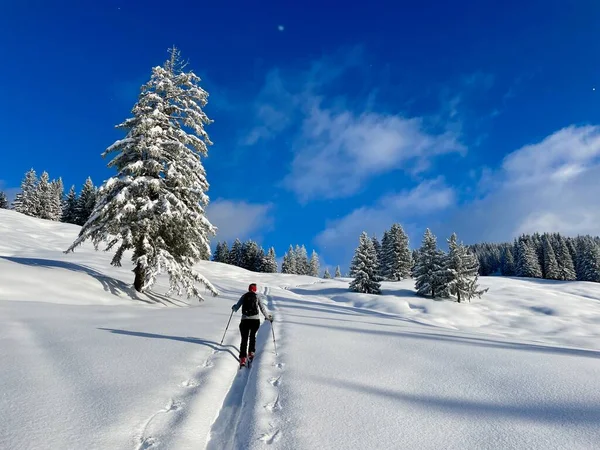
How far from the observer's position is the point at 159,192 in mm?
15531

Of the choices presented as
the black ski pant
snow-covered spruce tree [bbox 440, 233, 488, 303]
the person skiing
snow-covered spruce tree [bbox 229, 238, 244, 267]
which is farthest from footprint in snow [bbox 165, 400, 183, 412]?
snow-covered spruce tree [bbox 229, 238, 244, 267]

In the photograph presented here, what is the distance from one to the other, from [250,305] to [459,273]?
35.6 metres

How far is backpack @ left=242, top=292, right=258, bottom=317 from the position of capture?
314 inches

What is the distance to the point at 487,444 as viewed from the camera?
352 centimetres

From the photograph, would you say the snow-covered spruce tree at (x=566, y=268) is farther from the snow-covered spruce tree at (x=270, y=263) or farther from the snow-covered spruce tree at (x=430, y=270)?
the snow-covered spruce tree at (x=270, y=263)

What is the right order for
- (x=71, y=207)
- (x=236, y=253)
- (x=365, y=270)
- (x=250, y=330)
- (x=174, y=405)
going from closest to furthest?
(x=174, y=405)
(x=250, y=330)
(x=365, y=270)
(x=71, y=207)
(x=236, y=253)

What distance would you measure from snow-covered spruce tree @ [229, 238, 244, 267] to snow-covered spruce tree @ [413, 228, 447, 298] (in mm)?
56078

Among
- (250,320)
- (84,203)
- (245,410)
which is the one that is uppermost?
(84,203)

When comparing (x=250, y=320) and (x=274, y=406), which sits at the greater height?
(x=250, y=320)

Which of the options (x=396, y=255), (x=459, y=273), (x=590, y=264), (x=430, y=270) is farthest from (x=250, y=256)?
(x=590, y=264)

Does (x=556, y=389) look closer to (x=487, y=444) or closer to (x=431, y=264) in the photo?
(x=487, y=444)

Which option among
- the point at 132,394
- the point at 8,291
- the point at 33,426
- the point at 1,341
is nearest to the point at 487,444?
the point at 132,394

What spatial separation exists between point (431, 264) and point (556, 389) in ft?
121

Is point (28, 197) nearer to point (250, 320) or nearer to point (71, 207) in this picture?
point (71, 207)
